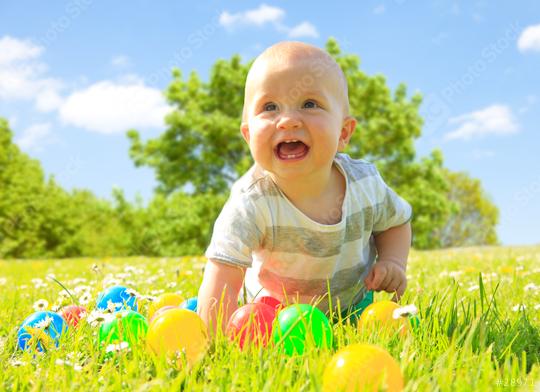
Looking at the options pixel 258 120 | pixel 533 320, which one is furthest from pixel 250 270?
pixel 533 320

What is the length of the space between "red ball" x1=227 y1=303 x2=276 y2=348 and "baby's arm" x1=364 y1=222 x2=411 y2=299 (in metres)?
0.81

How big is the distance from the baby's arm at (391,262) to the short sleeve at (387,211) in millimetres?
61

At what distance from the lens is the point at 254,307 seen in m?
2.43

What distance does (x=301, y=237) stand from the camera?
2957 mm

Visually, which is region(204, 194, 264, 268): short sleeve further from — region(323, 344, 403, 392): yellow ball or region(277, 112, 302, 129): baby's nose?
region(323, 344, 403, 392): yellow ball

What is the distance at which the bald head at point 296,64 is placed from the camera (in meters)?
2.67

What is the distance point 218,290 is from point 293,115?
35.9 inches

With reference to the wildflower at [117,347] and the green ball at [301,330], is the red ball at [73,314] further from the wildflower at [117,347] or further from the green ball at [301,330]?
the green ball at [301,330]

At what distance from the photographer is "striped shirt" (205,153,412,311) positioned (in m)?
2.82

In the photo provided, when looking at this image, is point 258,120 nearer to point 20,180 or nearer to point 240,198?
point 240,198

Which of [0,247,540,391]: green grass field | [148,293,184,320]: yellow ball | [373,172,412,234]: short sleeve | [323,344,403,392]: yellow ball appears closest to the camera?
[323,344,403,392]: yellow ball

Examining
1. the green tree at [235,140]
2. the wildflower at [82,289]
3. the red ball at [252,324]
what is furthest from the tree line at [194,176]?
the red ball at [252,324]

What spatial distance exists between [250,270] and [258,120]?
40.7 inches

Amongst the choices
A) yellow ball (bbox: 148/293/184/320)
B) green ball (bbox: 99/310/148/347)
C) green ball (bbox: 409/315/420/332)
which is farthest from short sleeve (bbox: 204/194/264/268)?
green ball (bbox: 409/315/420/332)
